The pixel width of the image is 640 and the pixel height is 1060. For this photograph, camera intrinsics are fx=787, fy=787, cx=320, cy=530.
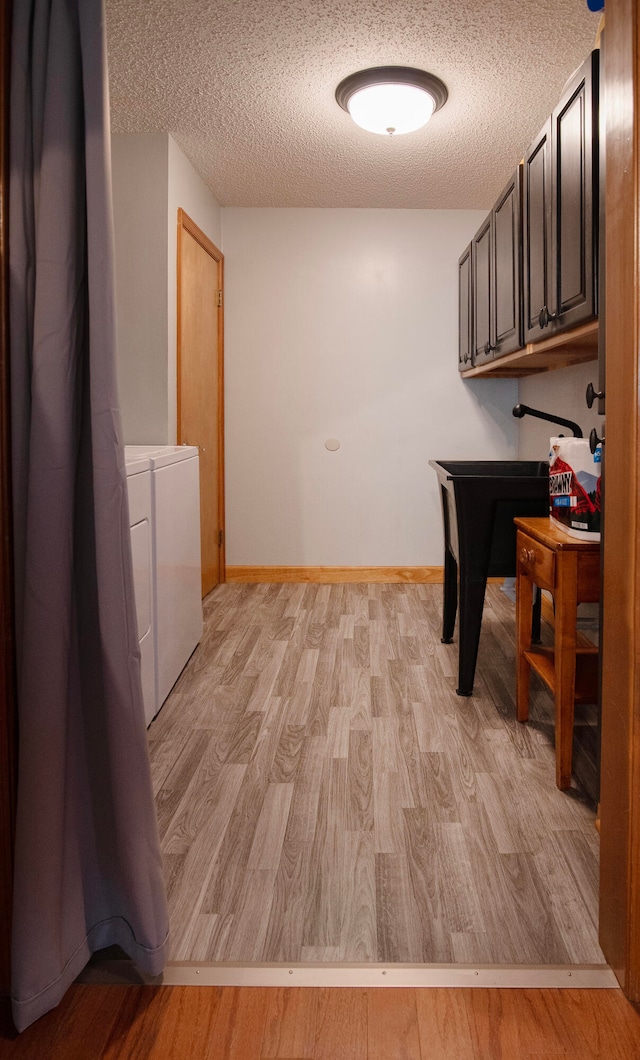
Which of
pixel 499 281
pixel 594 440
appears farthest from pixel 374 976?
pixel 499 281

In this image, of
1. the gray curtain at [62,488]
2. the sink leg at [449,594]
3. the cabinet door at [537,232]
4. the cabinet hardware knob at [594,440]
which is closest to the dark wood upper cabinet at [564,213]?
the cabinet door at [537,232]

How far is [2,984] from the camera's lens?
4.21ft

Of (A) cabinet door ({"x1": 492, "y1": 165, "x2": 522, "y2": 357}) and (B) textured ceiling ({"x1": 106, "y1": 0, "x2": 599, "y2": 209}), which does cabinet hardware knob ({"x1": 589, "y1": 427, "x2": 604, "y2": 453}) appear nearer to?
(A) cabinet door ({"x1": 492, "y1": 165, "x2": 522, "y2": 357})

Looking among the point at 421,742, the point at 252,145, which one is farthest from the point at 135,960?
the point at 252,145

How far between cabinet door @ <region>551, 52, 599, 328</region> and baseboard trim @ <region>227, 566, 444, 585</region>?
275 cm

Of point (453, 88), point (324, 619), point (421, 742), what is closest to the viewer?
point (421, 742)

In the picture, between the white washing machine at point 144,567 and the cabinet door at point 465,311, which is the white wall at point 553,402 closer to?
the cabinet door at point 465,311

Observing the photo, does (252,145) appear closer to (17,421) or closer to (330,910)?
(17,421)

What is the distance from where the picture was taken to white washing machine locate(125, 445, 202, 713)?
2.64 metres

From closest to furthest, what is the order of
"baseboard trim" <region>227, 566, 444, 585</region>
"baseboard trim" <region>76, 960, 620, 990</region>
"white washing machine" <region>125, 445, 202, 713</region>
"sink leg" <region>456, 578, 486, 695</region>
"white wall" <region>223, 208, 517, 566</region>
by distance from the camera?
"baseboard trim" <region>76, 960, 620, 990</region>
"white washing machine" <region>125, 445, 202, 713</region>
"sink leg" <region>456, 578, 486, 695</region>
"white wall" <region>223, 208, 517, 566</region>
"baseboard trim" <region>227, 566, 444, 585</region>

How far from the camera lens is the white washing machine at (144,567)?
2.33 metres

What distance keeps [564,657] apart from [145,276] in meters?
2.53

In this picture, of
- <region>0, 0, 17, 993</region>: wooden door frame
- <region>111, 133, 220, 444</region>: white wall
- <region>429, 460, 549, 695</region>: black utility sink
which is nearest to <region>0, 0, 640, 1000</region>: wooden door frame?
<region>0, 0, 17, 993</region>: wooden door frame

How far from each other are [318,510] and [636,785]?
148 inches
